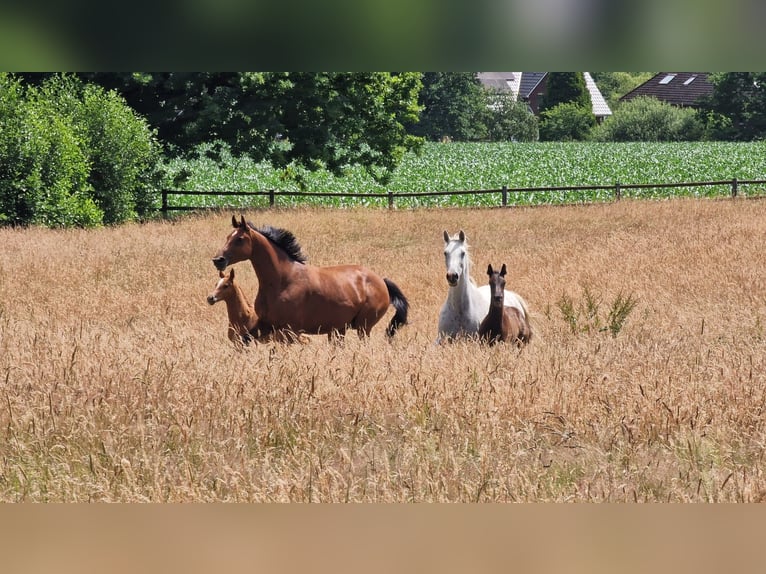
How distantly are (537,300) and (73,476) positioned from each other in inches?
446

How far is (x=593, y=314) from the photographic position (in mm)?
10453

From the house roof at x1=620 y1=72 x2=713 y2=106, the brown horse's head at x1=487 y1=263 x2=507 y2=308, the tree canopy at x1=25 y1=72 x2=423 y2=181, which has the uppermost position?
the house roof at x1=620 y1=72 x2=713 y2=106

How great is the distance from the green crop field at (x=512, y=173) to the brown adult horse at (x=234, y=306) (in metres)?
21.4

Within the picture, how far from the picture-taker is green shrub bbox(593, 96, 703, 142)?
7169cm

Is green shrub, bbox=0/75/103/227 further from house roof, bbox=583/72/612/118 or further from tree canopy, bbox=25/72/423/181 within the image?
house roof, bbox=583/72/612/118

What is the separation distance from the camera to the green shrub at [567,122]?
72500mm

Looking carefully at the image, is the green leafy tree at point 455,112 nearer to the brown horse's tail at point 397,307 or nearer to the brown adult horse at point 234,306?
the brown horse's tail at point 397,307

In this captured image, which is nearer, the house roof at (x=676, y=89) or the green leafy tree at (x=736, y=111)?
the green leafy tree at (x=736, y=111)

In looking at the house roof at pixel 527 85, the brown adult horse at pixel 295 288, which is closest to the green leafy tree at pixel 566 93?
the house roof at pixel 527 85

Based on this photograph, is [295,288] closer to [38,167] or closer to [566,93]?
[38,167]

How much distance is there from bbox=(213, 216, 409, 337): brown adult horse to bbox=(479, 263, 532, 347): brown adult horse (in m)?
1.49

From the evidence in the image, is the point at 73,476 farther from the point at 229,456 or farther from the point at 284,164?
the point at 284,164

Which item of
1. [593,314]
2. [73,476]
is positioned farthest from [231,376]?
[593,314]

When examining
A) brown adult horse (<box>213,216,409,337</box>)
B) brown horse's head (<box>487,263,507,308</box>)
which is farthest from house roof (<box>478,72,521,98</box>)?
brown horse's head (<box>487,263,507,308</box>)
